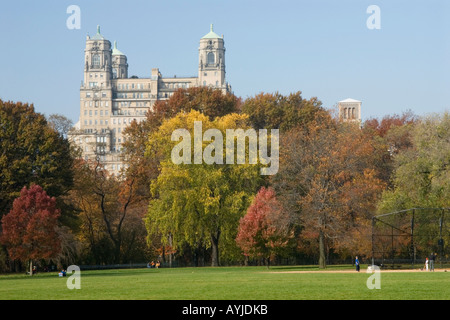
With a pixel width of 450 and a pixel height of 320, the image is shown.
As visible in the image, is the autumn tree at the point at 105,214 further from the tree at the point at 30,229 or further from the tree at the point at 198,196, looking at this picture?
the tree at the point at 30,229

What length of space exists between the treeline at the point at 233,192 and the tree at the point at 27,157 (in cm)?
10

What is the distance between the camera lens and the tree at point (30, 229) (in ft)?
216

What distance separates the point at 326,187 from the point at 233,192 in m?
11.4

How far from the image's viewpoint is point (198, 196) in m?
75.3

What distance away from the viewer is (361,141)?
265 ft

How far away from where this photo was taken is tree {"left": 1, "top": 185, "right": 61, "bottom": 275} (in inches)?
2589

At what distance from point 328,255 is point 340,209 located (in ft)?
54.6

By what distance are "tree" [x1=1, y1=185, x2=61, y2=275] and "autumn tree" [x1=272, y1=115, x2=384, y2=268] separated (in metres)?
19.2

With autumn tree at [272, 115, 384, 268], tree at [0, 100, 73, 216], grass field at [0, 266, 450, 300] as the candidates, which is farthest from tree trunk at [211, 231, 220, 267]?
grass field at [0, 266, 450, 300]

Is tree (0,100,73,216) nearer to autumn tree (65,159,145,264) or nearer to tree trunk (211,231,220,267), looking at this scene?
autumn tree (65,159,145,264)

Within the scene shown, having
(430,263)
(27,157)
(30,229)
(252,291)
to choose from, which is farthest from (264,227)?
(252,291)

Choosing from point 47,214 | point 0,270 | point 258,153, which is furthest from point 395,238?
point 0,270

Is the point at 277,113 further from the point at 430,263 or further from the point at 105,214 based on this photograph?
the point at 430,263
